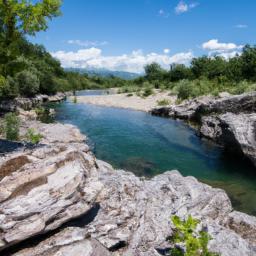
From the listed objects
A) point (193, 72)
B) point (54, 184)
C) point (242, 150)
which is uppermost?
point (193, 72)

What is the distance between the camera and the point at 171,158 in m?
28.5

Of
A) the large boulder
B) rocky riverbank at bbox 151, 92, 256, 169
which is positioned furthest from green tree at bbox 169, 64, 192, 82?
A: the large boulder

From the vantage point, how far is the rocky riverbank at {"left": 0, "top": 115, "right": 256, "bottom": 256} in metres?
9.69

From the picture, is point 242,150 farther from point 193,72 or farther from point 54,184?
point 193,72

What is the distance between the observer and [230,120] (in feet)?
95.2

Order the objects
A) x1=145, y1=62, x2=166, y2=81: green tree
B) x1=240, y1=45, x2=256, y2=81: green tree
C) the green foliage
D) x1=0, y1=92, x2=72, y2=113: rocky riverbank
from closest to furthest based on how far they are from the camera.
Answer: the green foliage
x1=0, y1=92, x2=72, y2=113: rocky riverbank
x1=240, y1=45, x2=256, y2=81: green tree
x1=145, y1=62, x2=166, y2=81: green tree

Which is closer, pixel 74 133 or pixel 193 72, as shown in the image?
pixel 74 133

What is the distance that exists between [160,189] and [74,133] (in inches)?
764

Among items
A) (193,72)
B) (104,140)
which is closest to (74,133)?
(104,140)

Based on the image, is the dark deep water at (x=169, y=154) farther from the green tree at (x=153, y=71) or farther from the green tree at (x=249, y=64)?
the green tree at (x=153, y=71)

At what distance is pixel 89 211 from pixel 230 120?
20732 millimetres

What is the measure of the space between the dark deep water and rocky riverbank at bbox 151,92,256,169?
126 centimetres

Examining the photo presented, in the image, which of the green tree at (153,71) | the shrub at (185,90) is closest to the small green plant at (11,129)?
the shrub at (185,90)

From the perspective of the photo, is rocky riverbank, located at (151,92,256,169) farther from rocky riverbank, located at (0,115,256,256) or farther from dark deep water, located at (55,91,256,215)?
rocky riverbank, located at (0,115,256,256)
